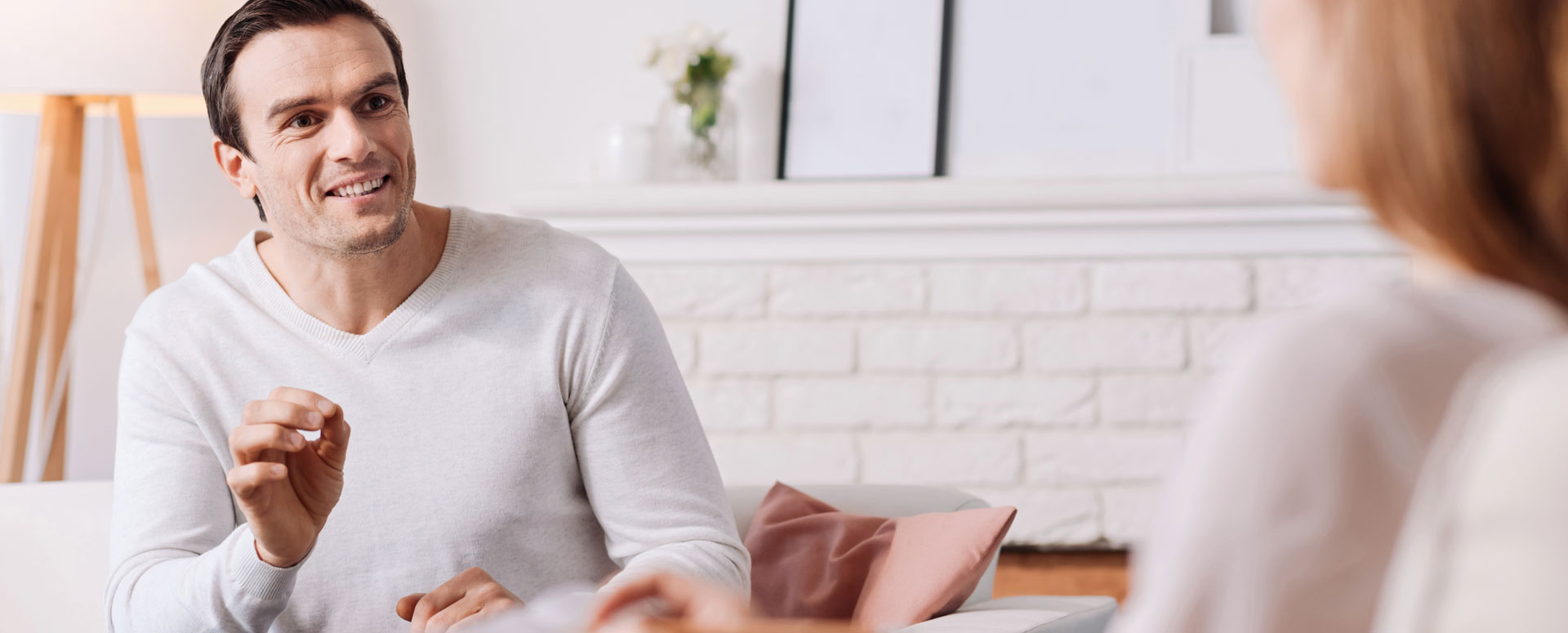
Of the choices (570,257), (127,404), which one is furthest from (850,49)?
(127,404)

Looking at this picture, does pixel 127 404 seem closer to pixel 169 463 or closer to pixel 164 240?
pixel 169 463

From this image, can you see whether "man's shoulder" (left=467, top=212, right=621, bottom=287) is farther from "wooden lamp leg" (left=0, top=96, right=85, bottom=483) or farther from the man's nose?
"wooden lamp leg" (left=0, top=96, right=85, bottom=483)

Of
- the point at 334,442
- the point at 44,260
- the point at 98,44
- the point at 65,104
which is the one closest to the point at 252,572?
the point at 334,442

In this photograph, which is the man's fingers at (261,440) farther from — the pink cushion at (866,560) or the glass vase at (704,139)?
the glass vase at (704,139)

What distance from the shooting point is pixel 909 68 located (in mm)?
2541

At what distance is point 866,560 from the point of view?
1512 millimetres

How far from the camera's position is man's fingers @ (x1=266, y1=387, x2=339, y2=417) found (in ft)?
3.80

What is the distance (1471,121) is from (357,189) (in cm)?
125

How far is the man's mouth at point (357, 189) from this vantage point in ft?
4.89

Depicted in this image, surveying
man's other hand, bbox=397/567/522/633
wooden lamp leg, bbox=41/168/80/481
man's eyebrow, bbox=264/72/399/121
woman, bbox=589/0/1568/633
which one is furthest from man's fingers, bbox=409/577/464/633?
wooden lamp leg, bbox=41/168/80/481

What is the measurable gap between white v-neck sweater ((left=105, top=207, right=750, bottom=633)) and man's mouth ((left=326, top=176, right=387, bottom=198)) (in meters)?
0.13

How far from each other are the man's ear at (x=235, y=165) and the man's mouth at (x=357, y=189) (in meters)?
0.15

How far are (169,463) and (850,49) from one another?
1545 mm

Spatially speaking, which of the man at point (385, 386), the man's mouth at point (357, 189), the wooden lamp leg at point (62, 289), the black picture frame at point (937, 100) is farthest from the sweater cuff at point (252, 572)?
the black picture frame at point (937, 100)
